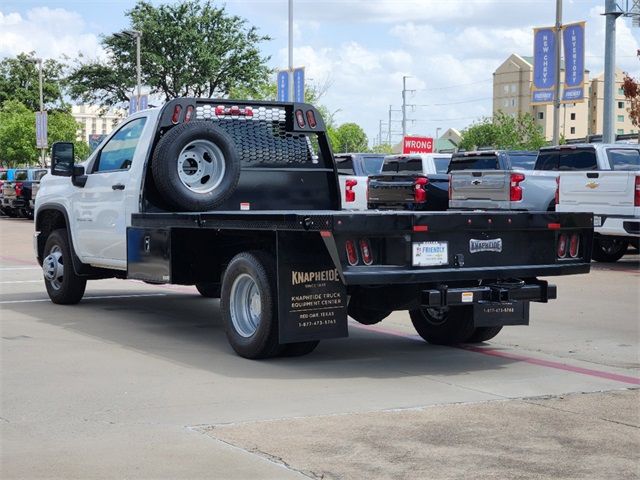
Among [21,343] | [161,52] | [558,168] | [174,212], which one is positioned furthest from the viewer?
[161,52]

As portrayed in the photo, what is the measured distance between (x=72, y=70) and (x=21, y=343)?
5606 centimetres

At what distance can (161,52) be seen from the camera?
6081 centimetres

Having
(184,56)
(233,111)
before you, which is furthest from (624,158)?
(184,56)

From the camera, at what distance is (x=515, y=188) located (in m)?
21.4

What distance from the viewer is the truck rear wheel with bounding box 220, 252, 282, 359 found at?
8.59m

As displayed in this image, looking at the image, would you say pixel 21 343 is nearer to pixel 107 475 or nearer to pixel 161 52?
pixel 107 475

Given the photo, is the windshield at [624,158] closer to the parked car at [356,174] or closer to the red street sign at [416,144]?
the parked car at [356,174]

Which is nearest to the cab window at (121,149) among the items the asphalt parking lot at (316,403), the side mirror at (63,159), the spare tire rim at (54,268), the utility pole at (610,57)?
the side mirror at (63,159)

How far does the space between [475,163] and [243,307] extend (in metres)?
15.3

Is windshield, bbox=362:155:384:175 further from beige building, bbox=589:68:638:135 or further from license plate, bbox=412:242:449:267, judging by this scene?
beige building, bbox=589:68:638:135

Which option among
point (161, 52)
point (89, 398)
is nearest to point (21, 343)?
point (89, 398)

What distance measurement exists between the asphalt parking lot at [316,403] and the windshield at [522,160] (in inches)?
470

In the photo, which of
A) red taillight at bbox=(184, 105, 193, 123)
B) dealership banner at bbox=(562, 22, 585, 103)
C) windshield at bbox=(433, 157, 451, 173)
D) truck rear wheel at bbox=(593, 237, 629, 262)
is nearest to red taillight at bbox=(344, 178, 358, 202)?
windshield at bbox=(433, 157, 451, 173)

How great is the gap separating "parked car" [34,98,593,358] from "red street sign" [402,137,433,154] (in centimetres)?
2954
